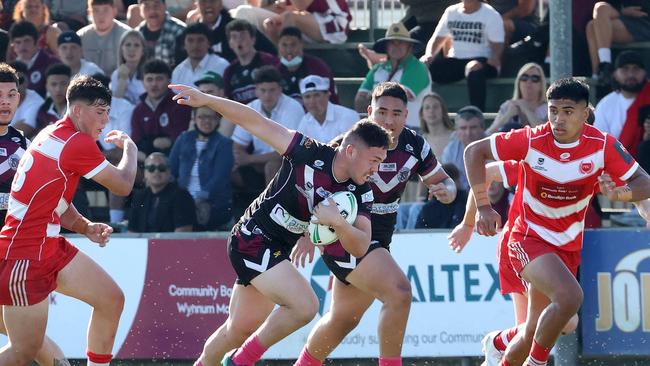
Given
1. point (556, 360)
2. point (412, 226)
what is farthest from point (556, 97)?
point (412, 226)

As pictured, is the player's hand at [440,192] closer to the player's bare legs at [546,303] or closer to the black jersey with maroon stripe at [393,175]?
the black jersey with maroon stripe at [393,175]

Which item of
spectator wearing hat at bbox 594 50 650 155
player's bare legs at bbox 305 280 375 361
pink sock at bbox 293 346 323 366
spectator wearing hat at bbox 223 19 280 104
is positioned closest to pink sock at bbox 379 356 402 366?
player's bare legs at bbox 305 280 375 361

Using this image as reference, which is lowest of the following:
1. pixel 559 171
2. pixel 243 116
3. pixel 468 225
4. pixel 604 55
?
pixel 604 55

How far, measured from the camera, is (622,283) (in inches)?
416

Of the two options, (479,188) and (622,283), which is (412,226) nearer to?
(622,283)

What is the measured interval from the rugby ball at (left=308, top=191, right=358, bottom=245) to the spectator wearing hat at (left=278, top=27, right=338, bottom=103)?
215 inches

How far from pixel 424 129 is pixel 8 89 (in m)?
4.87

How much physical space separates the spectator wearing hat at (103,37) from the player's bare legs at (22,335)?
22.8ft

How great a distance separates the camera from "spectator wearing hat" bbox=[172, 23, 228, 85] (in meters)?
13.7

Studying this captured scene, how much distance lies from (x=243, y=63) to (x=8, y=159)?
4.91 metres

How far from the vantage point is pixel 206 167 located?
1232 cm

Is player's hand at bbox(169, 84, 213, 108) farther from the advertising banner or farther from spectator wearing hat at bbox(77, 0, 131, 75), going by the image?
spectator wearing hat at bbox(77, 0, 131, 75)

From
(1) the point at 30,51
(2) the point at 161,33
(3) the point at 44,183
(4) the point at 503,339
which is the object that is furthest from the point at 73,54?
(4) the point at 503,339

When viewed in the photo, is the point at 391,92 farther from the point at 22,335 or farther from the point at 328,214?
the point at 22,335
